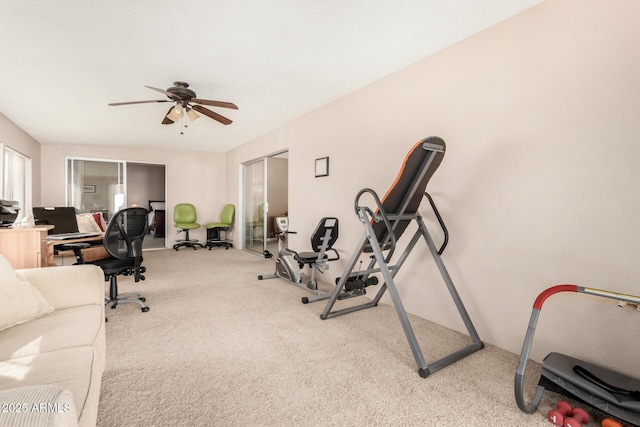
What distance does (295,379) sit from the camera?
5.80ft

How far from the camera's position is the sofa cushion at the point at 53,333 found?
1195mm

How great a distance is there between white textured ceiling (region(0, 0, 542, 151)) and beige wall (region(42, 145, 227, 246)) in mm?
2642

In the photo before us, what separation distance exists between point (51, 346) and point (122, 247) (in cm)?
197

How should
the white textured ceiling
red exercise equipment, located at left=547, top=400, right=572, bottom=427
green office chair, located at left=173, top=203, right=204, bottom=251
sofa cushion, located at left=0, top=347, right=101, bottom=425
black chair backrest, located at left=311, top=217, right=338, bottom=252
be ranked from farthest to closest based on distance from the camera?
green office chair, located at left=173, top=203, right=204, bottom=251 → black chair backrest, located at left=311, top=217, right=338, bottom=252 → the white textured ceiling → red exercise equipment, located at left=547, top=400, right=572, bottom=427 → sofa cushion, located at left=0, top=347, right=101, bottom=425

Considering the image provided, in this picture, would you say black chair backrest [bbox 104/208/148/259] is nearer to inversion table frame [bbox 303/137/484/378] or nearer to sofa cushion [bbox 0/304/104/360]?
sofa cushion [bbox 0/304/104/360]

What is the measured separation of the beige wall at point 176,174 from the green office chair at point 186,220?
274 mm

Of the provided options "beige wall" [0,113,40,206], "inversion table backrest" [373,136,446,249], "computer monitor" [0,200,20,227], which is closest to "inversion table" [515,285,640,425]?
"inversion table backrest" [373,136,446,249]

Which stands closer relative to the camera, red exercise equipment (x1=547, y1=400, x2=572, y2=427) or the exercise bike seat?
red exercise equipment (x1=547, y1=400, x2=572, y2=427)

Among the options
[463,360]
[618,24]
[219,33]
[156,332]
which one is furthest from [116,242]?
[618,24]

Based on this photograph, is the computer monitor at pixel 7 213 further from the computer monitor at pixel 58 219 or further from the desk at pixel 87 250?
the computer monitor at pixel 58 219

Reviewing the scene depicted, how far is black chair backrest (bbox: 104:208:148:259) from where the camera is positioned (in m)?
2.87

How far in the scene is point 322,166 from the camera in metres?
3.95

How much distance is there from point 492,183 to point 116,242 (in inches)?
132

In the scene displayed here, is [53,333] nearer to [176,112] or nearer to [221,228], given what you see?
[176,112]
